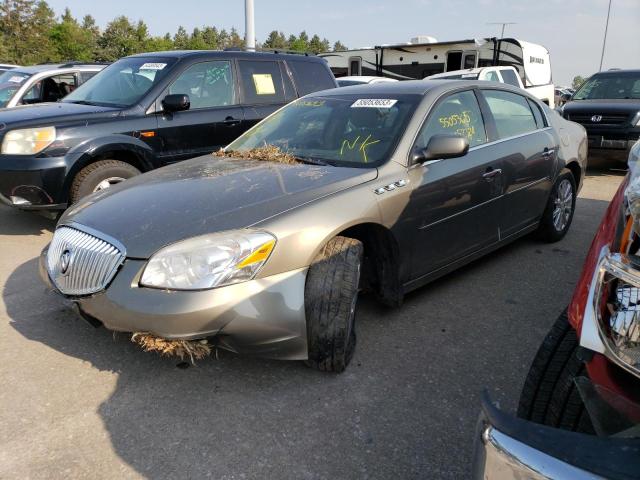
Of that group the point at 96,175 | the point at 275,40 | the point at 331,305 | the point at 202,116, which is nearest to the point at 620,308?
the point at 331,305

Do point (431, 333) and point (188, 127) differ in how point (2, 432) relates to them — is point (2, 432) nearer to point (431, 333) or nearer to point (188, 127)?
point (431, 333)

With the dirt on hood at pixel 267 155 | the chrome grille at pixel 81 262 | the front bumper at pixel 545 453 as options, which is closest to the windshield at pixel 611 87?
the dirt on hood at pixel 267 155

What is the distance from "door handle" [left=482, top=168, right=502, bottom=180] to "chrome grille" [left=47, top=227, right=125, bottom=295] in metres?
2.55

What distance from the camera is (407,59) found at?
1500cm

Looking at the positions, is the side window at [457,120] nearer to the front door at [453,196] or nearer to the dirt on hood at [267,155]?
the front door at [453,196]

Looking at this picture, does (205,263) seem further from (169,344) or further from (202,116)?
(202,116)

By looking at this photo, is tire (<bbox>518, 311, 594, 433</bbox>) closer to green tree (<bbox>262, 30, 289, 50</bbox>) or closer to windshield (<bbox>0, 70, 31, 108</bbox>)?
windshield (<bbox>0, 70, 31, 108</bbox>)

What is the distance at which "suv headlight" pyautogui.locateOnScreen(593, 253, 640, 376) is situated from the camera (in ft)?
4.60

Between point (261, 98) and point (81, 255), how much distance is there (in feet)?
12.8

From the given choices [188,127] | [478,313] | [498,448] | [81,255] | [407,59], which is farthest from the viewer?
[407,59]

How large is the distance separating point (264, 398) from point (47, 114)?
3889 millimetres

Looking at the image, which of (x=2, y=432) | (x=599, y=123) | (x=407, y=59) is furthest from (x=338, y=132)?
(x=407, y=59)

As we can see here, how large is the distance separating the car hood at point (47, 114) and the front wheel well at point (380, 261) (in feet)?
10.6

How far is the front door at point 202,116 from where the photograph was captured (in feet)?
18.2
